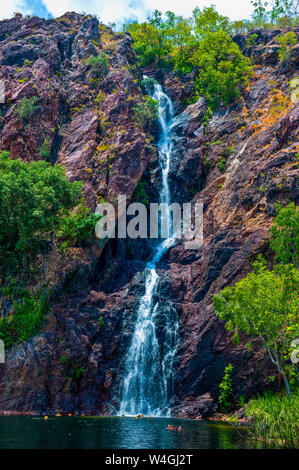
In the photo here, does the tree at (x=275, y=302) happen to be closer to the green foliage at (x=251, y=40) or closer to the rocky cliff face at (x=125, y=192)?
the rocky cliff face at (x=125, y=192)

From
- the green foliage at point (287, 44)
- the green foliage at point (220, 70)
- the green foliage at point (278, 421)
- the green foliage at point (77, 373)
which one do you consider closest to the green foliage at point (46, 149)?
the green foliage at point (220, 70)

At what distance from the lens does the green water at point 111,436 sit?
50.6 feet

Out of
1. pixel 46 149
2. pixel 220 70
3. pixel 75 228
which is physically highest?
pixel 220 70

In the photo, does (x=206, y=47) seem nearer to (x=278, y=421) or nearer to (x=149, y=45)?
(x=149, y=45)

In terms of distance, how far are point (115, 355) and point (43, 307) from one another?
687 cm

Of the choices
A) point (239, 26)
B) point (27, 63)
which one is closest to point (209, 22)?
point (239, 26)

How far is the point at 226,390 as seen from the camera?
27.6 metres

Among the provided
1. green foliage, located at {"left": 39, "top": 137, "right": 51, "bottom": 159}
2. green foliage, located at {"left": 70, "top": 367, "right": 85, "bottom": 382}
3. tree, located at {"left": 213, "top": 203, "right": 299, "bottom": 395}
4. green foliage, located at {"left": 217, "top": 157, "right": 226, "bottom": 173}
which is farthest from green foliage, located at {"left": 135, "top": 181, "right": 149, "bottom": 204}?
tree, located at {"left": 213, "top": 203, "right": 299, "bottom": 395}

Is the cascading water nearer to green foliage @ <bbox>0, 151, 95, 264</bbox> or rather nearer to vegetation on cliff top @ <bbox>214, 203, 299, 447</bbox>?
green foliage @ <bbox>0, 151, 95, 264</bbox>

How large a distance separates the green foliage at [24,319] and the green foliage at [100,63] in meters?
33.3

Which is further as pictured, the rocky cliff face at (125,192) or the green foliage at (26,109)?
the green foliage at (26,109)

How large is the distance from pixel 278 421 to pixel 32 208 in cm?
2283
